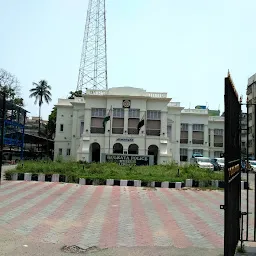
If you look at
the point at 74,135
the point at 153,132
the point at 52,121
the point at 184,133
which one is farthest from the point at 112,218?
the point at 52,121

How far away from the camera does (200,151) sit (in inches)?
1667

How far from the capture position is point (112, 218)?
7328mm

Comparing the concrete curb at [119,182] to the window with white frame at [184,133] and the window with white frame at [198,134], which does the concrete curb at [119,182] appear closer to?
the window with white frame at [184,133]

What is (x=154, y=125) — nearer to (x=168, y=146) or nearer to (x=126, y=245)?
(x=168, y=146)

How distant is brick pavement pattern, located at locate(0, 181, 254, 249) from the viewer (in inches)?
222

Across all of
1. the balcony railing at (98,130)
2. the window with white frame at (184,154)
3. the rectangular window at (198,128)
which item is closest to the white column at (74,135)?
the balcony railing at (98,130)

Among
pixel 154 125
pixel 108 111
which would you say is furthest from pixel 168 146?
pixel 108 111

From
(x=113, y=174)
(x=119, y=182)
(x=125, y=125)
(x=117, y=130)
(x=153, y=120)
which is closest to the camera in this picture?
(x=119, y=182)

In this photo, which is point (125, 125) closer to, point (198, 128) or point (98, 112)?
point (98, 112)

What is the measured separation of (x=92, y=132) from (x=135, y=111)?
18.7 feet

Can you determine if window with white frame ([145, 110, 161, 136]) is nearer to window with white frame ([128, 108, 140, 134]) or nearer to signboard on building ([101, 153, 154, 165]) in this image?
window with white frame ([128, 108, 140, 134])

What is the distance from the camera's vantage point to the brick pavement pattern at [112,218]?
564cm

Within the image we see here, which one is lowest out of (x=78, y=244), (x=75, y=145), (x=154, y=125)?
(x=78, y=244)

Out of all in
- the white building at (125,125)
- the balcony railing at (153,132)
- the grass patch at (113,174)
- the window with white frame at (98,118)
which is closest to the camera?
the grass patch at (113,174)
